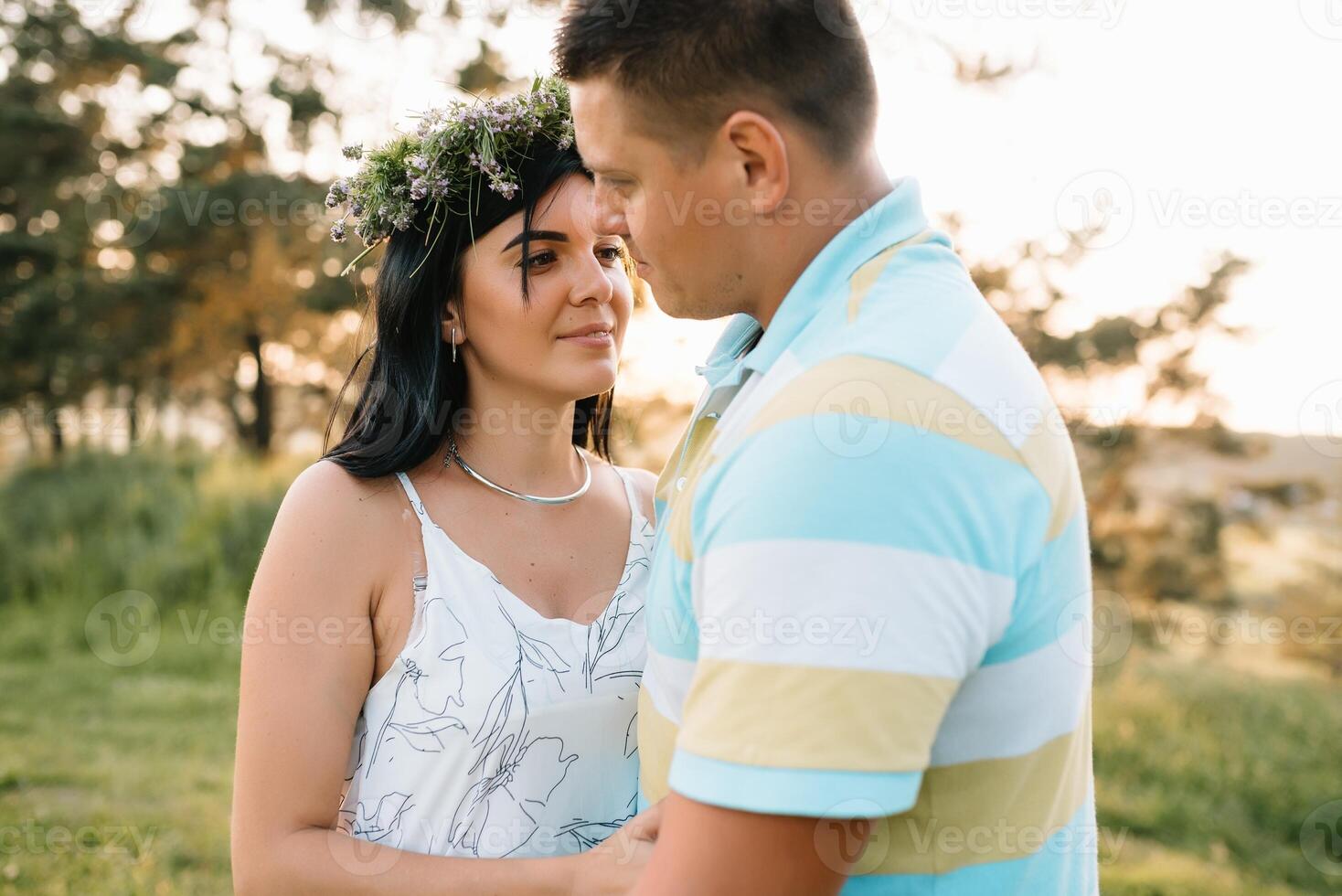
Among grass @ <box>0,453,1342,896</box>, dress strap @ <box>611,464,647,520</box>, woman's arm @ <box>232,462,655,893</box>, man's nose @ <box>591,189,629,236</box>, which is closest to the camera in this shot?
man's nose @ <box>591,189,629,236</box>

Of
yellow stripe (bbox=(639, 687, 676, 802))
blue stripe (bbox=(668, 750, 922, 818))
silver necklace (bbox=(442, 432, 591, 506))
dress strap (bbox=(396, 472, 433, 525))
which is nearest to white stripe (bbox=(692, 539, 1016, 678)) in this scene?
blue stripe (bbox=(668, 750, 922, 818))

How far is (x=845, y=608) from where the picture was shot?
1122mm

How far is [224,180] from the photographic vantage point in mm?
13852

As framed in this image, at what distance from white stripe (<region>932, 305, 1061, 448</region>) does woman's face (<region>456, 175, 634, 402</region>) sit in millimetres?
1280

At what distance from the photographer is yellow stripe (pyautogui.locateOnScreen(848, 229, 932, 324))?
1.40 metres

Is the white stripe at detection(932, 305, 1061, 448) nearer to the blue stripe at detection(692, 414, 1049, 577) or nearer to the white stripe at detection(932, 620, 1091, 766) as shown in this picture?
the blue stripe at detection(692, 414, 1049, 577)

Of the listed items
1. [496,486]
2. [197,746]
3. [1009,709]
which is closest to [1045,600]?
[1009,709]

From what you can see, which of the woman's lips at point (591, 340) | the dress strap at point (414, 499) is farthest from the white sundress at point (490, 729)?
the woman's lips at point (591, 340)

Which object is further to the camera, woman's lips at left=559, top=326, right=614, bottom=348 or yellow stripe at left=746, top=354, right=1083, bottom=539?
woman's lips at left=559, top=326, right=614, bottom=348

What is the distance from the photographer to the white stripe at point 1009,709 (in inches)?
53.8

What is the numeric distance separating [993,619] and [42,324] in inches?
626

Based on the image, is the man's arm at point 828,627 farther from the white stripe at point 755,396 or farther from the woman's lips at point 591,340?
the woman's lips at point 591,340

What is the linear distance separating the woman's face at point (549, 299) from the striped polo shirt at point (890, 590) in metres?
0.99

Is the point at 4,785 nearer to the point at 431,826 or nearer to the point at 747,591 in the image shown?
the point at 431,826
